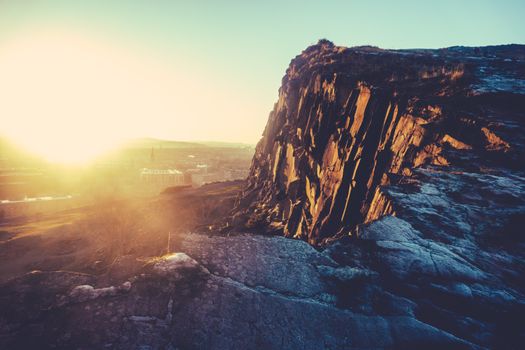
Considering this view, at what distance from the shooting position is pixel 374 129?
1356 centimetres

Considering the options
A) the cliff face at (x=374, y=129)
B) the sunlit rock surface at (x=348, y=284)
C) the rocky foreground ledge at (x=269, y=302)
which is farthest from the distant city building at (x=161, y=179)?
the rocky foreground ledge at (x=269, y=302)

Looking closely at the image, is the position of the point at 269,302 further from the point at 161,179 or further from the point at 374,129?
the point at 161,179

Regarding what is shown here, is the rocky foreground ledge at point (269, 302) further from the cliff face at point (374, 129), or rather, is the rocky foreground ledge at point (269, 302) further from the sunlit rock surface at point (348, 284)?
the cliff face at point (374, 129)

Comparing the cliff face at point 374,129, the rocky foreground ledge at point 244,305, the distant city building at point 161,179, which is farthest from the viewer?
the distant city building at point 161,179

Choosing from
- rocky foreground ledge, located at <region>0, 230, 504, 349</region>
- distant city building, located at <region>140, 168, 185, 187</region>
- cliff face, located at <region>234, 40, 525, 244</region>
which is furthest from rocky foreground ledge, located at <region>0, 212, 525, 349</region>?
distant city building, located at <region>140, 168, 185, 187</region>

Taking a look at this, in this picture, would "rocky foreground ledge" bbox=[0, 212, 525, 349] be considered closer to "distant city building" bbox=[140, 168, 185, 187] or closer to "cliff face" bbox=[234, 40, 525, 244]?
"cliff face" bbox=[234, 40, 525, 244]

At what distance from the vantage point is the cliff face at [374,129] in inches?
336

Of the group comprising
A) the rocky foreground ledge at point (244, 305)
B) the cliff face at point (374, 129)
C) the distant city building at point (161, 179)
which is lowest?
the distant city building at point (161, 179)

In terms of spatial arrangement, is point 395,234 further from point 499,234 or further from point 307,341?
point 307,341

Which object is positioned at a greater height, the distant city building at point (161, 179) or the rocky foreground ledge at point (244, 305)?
the rocky foreground ledge at point (244, 305)

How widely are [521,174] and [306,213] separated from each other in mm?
12293

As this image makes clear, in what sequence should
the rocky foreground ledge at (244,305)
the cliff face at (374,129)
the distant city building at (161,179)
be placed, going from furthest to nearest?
the distant city building at (161,179) < the cliff face at (374,129) < the rocky foreground ledge at (244,305)

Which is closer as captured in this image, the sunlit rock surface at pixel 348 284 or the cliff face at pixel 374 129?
the sunlit rock surface at pixel 348 284

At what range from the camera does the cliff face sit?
853 centimetres
